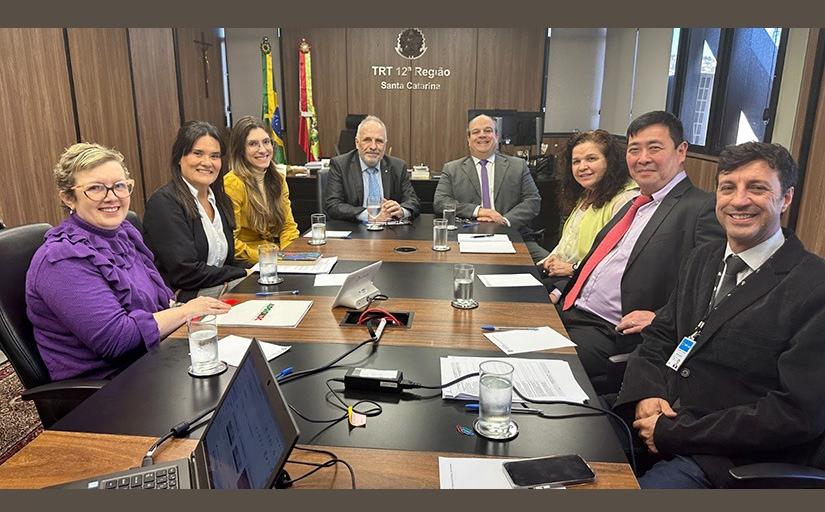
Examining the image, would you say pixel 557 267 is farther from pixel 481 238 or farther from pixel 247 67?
pixel 247 67

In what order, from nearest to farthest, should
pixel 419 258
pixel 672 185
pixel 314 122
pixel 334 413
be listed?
pixel 334 413 < pixel 672 185 < pixel 419 258 < pixel 314 122

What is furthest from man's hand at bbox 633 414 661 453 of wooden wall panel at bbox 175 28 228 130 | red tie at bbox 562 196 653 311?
wooden wall panel at bbox 175 28 228 130

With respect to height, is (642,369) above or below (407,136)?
below

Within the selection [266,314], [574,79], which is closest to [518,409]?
[266,314]

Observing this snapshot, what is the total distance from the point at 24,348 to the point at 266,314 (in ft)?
2.14

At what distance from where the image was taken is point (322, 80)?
7191 mm

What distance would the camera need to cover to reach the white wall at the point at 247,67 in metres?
7.16

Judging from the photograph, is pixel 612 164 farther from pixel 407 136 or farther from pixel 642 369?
pixel 407 136

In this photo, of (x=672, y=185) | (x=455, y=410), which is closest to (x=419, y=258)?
(x=672, y=185)

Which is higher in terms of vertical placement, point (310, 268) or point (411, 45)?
point (411, 45)

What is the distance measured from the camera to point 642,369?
1628 mm

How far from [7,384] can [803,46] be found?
4.87 m

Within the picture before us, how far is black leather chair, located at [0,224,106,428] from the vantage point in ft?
4.71

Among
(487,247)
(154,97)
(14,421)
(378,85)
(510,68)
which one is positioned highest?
(510,68)
